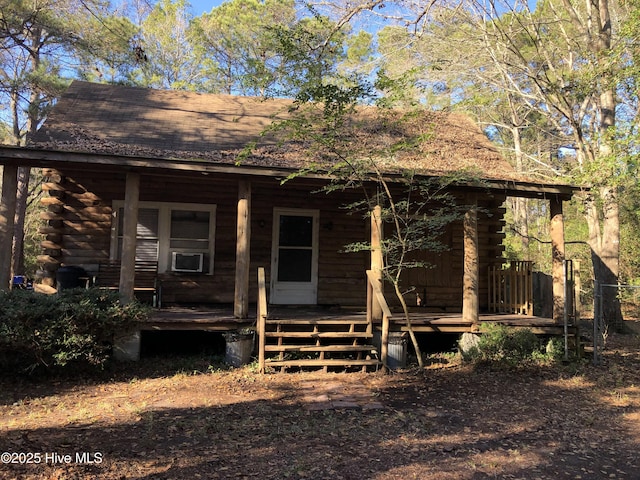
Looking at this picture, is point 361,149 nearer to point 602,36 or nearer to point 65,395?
point 65,395

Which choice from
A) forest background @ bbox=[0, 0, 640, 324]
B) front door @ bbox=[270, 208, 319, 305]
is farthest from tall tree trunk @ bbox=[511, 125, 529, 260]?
front door @ bbox=[270, 208, 319, 305]

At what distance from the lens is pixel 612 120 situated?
41.0ft

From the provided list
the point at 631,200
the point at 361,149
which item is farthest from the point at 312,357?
the point at 631,200

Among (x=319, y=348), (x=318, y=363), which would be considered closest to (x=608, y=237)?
(x=319, y=348)

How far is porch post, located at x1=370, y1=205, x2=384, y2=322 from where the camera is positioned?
25.4ft

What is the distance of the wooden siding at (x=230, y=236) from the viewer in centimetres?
956

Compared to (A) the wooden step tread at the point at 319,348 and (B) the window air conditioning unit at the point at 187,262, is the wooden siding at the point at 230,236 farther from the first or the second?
(A) the wooden step tread at the point at 319,348

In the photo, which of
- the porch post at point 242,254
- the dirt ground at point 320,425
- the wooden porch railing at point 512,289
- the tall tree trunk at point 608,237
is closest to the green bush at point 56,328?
the dirt ground at point 320,425

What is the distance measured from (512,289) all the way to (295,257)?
4.83 meters

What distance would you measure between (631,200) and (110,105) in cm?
1660

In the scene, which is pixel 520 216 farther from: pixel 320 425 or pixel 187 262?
pixel 320 425

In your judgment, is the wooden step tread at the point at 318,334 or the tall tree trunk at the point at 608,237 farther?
the tall tree trunk at the point at 608,237

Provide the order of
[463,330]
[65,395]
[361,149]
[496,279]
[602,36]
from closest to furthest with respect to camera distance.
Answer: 1. [65,395]
2. [361,149]
3. [463,330]
4. [496,279]
5. [602,36]

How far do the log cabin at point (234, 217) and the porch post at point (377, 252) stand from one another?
0.03 meters
